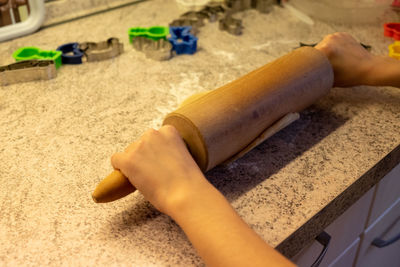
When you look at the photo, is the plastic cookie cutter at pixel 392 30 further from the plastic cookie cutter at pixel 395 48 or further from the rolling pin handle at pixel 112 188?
the rolling pin handle at pixel 112 188

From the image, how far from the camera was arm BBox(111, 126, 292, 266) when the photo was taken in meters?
0.37

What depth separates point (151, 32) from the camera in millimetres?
863

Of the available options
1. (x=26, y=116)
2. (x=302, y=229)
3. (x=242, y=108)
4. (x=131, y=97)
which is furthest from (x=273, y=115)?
(x=26, y=116)

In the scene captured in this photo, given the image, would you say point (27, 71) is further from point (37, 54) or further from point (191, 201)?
point (191, 201)

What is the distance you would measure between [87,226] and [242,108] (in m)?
0.23

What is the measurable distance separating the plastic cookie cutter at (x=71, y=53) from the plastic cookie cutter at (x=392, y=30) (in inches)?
25.2

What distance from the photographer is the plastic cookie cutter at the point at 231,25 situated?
2.93 feet

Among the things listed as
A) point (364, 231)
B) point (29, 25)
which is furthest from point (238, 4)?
point (364, 231)

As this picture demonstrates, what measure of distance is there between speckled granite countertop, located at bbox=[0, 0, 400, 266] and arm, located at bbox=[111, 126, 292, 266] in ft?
0.14

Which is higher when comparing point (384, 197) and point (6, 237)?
point (6, 237)

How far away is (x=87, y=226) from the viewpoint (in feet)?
1.49

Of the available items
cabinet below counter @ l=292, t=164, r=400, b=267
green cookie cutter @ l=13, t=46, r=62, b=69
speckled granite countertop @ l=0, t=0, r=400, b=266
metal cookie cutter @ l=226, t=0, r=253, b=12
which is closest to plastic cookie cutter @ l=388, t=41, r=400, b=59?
speckled granite countertop @ l=0, t=0, r=400, b=266

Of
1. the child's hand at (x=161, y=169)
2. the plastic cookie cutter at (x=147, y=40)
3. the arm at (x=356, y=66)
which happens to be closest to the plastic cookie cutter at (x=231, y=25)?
the plastic cookie cutter at (x=147, y=40)

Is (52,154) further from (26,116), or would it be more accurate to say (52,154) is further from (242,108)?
(242,108)
